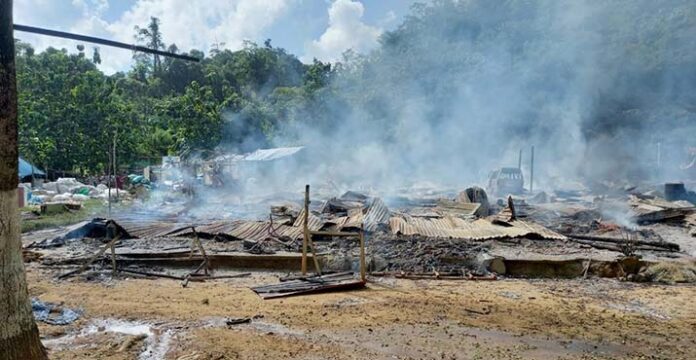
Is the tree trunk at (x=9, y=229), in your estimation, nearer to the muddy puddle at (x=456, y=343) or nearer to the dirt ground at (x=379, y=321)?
the dirt ground at (x=379, y=321)

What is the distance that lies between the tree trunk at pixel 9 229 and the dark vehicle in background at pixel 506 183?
81.1 feet

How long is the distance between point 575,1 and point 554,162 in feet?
49.6

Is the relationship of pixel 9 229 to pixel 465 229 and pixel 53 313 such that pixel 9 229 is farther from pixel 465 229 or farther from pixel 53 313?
pixel 465 229

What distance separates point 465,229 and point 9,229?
36.3 ft

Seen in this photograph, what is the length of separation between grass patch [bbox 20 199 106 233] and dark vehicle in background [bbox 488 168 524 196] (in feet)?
64.2

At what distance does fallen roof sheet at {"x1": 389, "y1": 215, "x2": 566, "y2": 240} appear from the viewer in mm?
11789

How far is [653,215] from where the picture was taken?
1538 cm

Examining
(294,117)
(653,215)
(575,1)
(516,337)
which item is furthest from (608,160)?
(516,337)

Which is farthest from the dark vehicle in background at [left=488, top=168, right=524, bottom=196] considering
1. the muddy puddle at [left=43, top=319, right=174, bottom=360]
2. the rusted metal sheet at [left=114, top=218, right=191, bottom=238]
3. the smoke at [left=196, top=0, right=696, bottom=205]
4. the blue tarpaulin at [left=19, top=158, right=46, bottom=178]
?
the blue tarpaulin at [left=19, top=158, right=46, bottom=178]

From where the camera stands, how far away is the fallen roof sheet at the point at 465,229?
1179 centimetres

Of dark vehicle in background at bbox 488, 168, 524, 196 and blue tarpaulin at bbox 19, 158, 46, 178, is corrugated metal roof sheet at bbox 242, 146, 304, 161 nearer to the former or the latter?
blue tarpaulin at bbox 19, 158, 46, 178

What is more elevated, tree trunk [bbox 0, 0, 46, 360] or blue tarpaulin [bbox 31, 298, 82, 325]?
tree trunk [bbox 0, 0, 46, 360]

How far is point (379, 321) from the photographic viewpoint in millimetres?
6379

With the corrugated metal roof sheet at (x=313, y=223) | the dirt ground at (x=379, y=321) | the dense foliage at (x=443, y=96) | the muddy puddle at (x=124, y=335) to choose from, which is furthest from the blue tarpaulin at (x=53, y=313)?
the dense foliage at (x=443, y=96)
